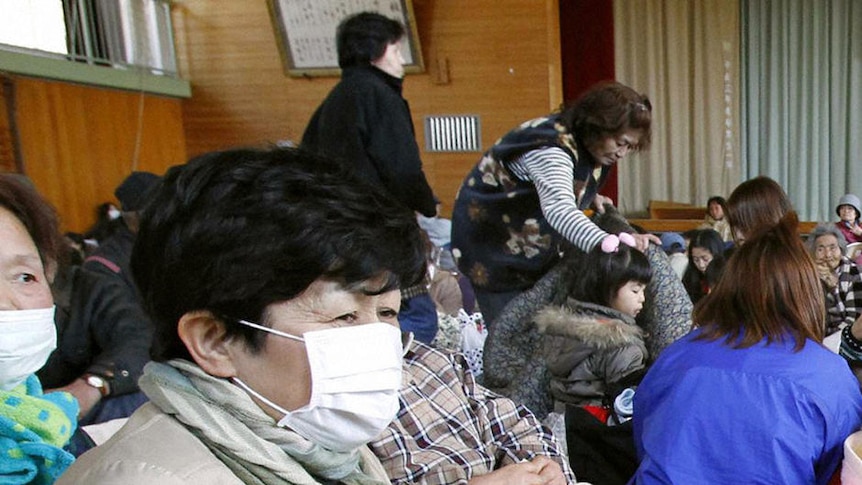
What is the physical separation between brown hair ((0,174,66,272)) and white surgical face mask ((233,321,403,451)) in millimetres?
657

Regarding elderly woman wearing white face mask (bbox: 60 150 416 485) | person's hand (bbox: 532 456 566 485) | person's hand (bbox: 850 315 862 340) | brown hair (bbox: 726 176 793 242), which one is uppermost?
elderly woman wearing white face mask (bbox: 60 150 416 485)

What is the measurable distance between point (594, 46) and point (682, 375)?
513 centimetres

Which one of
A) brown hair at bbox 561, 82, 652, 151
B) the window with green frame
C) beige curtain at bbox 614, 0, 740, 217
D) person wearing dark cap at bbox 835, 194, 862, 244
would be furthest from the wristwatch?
beige curtain at bbox 614, 0, 740, 217

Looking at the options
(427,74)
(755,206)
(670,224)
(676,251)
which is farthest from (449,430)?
(670,224)

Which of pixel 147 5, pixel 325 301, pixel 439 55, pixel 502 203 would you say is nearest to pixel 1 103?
pixel 147 5

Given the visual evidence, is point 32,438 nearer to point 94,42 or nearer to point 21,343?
point 21,343

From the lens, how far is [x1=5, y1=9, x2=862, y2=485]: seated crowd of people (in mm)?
768

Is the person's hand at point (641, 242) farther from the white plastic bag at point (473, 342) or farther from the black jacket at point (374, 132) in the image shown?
the white plastic bag at point (473, 342)

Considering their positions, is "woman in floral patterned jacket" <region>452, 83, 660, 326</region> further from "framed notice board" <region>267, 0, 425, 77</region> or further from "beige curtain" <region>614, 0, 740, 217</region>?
"beige curtain" <region>614, 0, 740, 217</region>

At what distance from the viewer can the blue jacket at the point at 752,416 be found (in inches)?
55.1

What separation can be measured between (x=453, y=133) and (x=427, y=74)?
0.56 m

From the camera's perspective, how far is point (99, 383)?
5.46 ft

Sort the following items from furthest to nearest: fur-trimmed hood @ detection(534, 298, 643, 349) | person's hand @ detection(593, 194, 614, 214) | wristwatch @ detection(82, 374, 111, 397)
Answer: person's hand @ detection(593, 194, 614, 214) → fur-trimmed hood @ detection(534, 298, 643, 349) → wristwatch @ detection(82, 374, 111, 397)

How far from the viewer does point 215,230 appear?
0.75 meters
